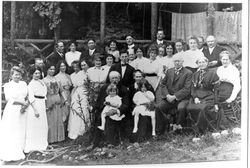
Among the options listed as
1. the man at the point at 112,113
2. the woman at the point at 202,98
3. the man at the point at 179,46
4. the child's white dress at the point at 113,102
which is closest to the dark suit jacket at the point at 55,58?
the man at the point at 112,113

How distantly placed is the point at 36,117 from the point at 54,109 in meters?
0.28

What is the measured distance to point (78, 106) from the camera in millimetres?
6098

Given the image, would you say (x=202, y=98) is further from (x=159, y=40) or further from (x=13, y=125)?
(x=13, y=125)

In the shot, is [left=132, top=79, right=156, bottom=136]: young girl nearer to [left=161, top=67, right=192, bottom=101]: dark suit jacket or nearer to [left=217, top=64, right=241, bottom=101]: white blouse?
[left=161, top=67, right=192, bottom=101]: dark suit jacket

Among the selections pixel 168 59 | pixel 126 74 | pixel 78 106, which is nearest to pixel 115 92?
pixel 126 74

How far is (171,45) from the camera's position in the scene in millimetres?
6168

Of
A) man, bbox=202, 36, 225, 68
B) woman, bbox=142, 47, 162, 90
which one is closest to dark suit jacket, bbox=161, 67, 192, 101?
woman, bbox=142, 47, 162, 90

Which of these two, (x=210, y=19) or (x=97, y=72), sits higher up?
(x=210, y=19)

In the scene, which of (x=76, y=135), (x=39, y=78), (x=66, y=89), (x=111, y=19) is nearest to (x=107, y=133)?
(x=76, y=135)

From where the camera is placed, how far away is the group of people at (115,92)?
6004 millimetres

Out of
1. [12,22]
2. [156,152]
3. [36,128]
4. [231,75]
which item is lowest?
[156,152]

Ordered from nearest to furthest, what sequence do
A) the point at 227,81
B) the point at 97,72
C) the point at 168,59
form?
the point at 97,72 < the point at 168,59 < the point at 227,81

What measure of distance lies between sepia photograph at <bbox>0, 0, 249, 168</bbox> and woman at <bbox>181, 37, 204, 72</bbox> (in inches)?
0.6

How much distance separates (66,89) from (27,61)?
0.69 m
